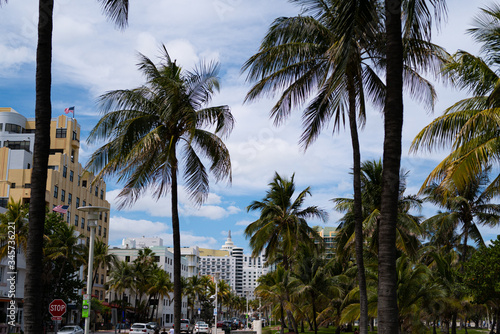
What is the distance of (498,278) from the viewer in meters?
21.5

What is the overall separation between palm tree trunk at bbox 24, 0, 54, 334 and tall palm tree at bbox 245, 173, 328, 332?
92.6ft

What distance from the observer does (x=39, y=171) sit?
8281mm

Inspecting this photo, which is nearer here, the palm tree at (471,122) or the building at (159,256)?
the palm tree at (471,122)

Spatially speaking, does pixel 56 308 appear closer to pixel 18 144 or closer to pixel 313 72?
pixel 313 72

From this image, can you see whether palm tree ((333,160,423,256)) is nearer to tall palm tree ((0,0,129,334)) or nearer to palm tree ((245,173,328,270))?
palm tree ((245,173,328,270))

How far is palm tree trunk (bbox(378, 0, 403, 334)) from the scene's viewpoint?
7691mm

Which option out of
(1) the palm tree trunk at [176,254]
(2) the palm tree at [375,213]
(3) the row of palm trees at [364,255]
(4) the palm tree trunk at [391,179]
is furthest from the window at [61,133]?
(4) the palm tree trunk at [391,179]

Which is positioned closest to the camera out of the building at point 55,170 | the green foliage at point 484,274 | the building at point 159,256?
the green foliage at point 484,274

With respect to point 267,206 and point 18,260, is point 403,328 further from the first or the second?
point 18,260

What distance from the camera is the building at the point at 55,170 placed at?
62.2 meters

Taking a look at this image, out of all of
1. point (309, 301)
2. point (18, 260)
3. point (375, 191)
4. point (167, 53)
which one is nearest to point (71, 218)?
point (18, 260)

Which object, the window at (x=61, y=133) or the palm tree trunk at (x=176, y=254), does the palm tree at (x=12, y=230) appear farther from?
the window at (x=61, y=133)

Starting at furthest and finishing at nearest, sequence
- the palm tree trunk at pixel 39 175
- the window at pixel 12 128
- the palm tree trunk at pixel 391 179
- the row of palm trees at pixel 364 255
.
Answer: the window at pixel 12 128
the row of palm trees at pixel 364 255
the palm tree trunk at pixel 39 175
the palm tree trunk at pixel 391 179

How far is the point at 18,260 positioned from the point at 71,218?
25.1 m
